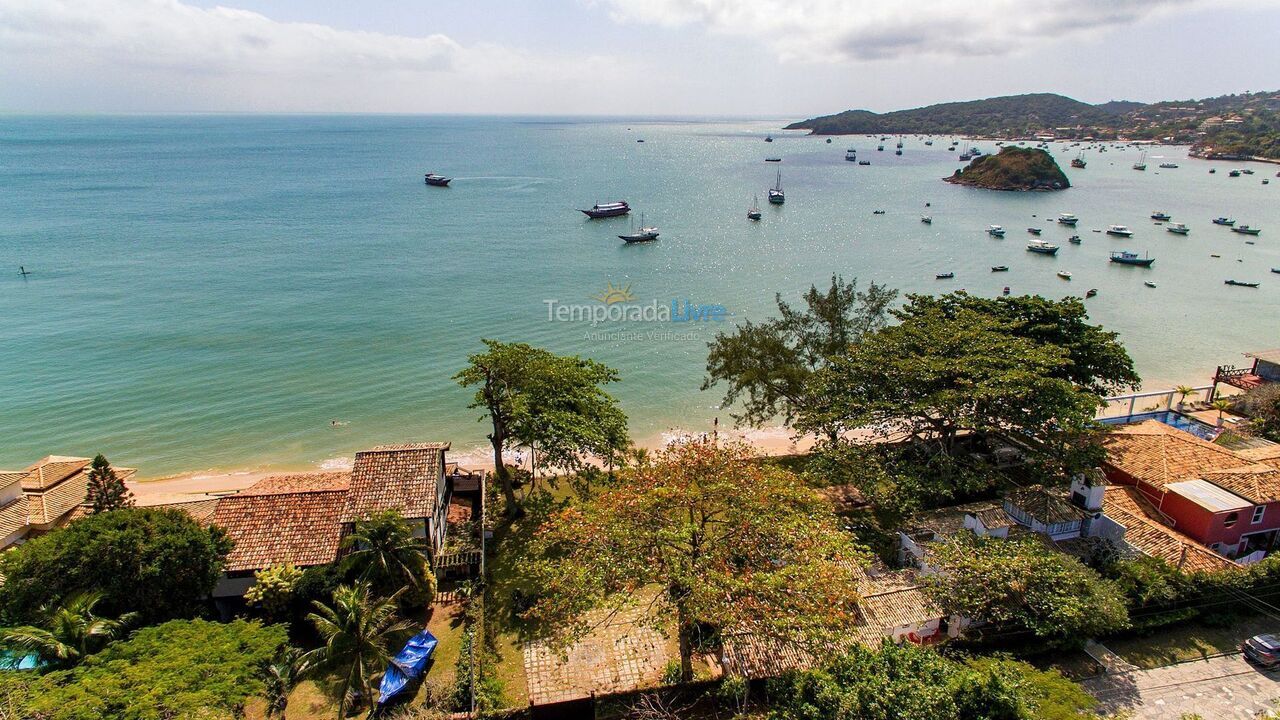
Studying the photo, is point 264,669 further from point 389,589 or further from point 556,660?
point 556,660

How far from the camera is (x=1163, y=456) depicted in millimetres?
25391

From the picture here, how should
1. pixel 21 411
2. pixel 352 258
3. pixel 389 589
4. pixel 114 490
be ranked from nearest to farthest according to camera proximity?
1. pixel 389 589
2. pixel 114 490
3. pixel 21 411
4. pixel 352 258

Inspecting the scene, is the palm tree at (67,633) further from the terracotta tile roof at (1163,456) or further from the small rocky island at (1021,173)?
the small rocky island at (1021,173)

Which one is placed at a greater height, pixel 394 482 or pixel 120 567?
pixel 394 482

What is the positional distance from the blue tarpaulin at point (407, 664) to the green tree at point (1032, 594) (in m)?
14.0

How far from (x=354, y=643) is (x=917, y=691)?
1358 cm

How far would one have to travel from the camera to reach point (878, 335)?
28781 millimetres

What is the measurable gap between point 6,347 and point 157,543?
39.9 metres

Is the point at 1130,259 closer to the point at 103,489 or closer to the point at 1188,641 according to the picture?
the point at 1188,641

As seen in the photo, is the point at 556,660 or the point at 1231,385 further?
the point at 1231,385

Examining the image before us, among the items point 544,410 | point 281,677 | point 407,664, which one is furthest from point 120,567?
point 544,410

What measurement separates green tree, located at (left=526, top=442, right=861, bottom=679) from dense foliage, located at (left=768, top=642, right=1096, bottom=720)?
1.06m

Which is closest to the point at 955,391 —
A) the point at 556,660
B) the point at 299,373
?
the point at 556,660

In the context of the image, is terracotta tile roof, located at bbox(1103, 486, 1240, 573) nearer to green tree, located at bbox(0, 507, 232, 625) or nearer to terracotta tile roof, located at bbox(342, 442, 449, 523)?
terracotta tile roof, located at bbox(342, 442, 449, 523)
